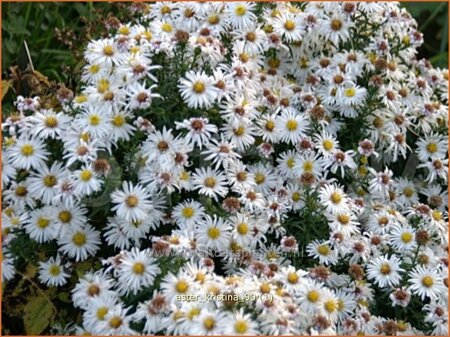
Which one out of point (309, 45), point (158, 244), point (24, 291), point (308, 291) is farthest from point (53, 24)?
point (308, 291)

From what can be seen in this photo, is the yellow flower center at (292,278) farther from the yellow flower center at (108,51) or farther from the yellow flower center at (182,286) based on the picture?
the yellow flower center at (108,51)

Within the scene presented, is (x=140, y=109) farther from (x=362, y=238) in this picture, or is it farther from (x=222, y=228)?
(x=362, y=238)

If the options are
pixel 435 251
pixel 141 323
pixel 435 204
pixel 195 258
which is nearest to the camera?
pixel 141 323

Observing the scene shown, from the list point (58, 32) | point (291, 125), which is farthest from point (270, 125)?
point (58, 32)

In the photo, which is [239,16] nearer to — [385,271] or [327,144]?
[327,144]

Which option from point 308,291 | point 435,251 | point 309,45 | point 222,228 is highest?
point 309,45

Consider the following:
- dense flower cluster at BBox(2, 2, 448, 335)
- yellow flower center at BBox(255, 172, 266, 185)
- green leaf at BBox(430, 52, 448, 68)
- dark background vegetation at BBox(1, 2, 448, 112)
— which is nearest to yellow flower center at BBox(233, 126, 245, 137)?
dense flower cluster at BBox(2, 2, 448, 335)

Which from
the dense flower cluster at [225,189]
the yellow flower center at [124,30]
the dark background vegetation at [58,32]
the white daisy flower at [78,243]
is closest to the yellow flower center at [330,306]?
the dense flower cluster at [225,189]
